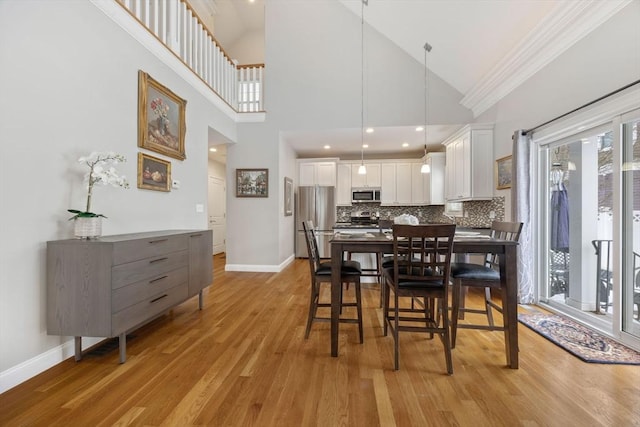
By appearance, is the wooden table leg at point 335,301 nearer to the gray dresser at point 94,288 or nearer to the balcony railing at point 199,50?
the gray dresser at point 94,288

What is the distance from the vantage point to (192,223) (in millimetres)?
3486

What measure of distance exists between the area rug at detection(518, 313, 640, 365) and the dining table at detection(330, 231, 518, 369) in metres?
0.62

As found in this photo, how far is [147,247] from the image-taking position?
6.77ft

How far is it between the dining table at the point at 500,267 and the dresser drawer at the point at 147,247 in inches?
56.8

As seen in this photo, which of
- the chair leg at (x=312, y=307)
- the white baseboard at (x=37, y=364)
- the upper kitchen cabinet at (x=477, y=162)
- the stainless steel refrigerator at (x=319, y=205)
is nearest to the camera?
the white baseboard at (x=37, y=364)

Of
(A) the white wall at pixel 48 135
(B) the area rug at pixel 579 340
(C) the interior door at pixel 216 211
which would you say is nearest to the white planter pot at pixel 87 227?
(A) the white wall at pixel 48 135

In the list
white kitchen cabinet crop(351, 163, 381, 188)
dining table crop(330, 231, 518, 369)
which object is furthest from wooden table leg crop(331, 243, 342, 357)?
white kitchen cabinet crop(351, 163, 381, 188)

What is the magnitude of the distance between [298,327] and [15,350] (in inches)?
74.6

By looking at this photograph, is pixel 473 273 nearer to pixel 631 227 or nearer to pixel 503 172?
pixel 631 227

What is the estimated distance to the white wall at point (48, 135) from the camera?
1584mm

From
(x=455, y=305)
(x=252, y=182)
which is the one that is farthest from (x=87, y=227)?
(x=252, y=182)

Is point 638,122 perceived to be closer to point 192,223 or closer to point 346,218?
point 192,223

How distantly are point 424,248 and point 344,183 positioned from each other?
483cm

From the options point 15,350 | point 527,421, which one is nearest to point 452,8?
point 527,421
